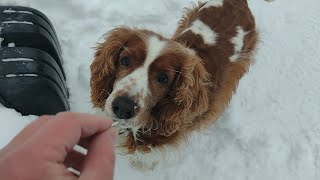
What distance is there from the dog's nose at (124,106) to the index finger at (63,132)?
902 mm

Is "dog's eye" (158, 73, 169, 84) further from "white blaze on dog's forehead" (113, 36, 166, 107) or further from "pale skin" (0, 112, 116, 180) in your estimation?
"pale skin" (0, 112, 116, 180)

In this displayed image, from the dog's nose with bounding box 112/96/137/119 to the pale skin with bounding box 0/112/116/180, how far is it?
85 cm

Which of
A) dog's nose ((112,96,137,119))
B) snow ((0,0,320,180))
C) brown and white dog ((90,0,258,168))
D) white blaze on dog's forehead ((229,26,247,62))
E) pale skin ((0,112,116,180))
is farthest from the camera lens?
snow ((0,0,320,180))

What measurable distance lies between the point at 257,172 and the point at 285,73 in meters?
1.08

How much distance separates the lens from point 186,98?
265cm

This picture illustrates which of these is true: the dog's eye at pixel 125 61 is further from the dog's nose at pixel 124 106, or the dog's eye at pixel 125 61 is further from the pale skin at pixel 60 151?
the pale skin at pixel 60 151

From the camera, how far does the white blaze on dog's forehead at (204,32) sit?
3.09 metres

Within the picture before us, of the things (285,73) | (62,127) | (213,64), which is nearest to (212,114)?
(213,64)

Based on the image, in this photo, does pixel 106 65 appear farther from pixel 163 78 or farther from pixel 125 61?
pixel 163 78

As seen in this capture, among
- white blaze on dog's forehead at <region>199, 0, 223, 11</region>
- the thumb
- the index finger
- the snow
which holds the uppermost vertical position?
the index finger

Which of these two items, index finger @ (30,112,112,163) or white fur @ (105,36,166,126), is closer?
index finger @ (30,112,112,163)

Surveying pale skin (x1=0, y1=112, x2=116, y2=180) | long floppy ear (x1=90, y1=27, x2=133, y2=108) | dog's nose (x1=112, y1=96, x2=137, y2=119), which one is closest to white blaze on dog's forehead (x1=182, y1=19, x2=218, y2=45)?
long floppy ear (x1=90, y1=27, x2=133, y2=108)

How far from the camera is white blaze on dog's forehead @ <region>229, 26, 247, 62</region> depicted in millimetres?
3247

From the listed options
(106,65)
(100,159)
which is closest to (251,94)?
(106,65)
